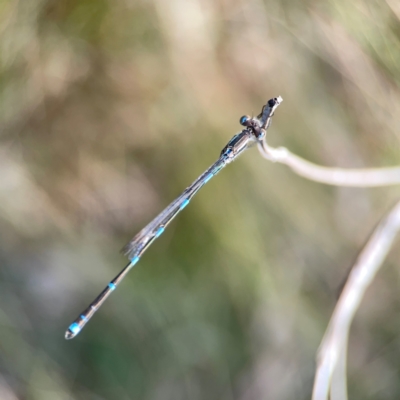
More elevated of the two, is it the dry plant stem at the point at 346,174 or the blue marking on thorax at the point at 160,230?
the blue marking on thorax at the point at 160,230

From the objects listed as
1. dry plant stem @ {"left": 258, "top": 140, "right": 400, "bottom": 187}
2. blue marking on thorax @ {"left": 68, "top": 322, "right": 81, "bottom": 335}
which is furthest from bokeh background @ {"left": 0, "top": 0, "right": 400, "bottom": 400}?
blue marking on thorax @ {"left": 68, "top": 322, "right": 81, "bottom": 335}

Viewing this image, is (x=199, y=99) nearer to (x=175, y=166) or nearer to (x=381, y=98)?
(x=175, y=166)

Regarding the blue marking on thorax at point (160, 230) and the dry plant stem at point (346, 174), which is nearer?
the blue marking on thorax at point (160, 230)

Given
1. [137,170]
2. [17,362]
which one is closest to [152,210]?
[137,170]

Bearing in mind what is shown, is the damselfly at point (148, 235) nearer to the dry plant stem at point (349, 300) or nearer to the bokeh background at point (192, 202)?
the bokeh background at point (192, 202)

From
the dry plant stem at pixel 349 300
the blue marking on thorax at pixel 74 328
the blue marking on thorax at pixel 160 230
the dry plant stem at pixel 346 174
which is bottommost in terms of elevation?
the dry plant stem at pixel 349 300

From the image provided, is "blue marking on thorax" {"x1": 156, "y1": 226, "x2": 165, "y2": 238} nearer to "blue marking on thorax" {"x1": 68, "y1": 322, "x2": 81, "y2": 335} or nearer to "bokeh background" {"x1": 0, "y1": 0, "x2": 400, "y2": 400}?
"bokeh background" {"x1": 0, "y1": 0, "x2": 400, "y2": 400}

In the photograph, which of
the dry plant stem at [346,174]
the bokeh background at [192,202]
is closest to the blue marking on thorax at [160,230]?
the bokeh background at [192,202]
